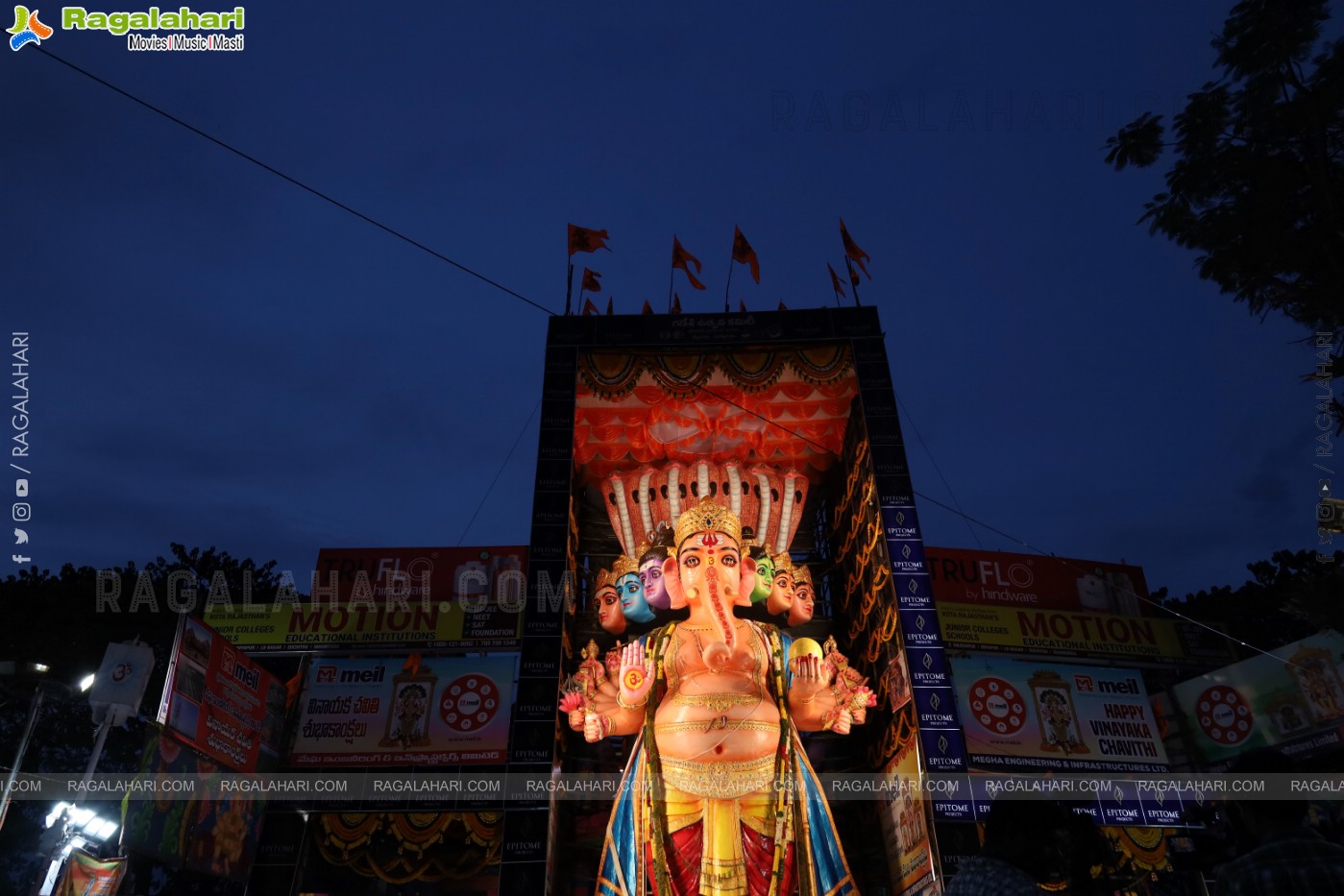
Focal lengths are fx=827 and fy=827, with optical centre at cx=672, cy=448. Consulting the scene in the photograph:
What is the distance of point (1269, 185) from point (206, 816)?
53.9 ft

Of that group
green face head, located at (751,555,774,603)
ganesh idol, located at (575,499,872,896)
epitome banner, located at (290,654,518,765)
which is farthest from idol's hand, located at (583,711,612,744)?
epitome banner, located at (290,654,518,765)

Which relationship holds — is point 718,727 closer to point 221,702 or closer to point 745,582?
point 745,582

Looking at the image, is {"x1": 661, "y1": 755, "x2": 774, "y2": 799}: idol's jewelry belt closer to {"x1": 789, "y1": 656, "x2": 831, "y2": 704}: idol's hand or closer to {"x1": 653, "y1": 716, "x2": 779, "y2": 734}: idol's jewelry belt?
{"x1": 653, "y1": 716, "x2": 779, "y2": 734}: idol's jewelry belt

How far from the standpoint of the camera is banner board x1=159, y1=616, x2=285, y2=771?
11648 millimetres

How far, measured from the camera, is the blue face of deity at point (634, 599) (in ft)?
40.7

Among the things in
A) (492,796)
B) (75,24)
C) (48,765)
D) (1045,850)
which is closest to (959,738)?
(1045,850)

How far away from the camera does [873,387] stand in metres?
12.5

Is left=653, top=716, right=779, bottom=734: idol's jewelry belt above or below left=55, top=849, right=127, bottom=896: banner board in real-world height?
above

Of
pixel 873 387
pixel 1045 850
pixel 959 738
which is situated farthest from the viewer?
pixel 873 387

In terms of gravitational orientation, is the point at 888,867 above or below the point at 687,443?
below

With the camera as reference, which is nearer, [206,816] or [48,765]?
[206,816]

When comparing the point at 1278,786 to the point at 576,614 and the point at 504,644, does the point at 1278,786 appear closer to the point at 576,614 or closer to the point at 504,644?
the point at 576,614

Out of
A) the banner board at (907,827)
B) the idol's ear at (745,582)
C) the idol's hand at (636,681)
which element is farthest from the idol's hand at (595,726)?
the banner board at (907,827)

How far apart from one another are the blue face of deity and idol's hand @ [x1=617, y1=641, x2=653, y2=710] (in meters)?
1.25
